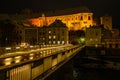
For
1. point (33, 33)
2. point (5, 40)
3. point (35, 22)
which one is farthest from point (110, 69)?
point (35, 22)

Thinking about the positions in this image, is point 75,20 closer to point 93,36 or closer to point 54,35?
point 93,36

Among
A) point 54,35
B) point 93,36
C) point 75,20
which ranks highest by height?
point 75,20

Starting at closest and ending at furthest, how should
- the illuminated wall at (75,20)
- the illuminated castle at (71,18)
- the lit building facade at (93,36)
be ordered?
the lit building facade at (93,36)
the illuminated wall at (75,20)
the illuminated castle at (71,18)

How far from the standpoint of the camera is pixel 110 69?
54.5m

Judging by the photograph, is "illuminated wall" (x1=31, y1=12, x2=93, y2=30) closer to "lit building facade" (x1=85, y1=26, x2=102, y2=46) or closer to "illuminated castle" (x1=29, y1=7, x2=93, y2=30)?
"illuminated castle" (x1=29, y1=7, x2=93, y2=30)

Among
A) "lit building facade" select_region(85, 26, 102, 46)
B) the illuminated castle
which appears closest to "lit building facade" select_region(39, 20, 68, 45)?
"lit building facade" select_region(85, 26, 102, 46)

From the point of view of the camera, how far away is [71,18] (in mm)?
162125

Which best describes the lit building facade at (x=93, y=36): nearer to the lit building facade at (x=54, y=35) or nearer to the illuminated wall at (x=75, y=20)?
the lit building facade at (x=54, y=35)

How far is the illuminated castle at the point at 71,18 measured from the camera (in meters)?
153

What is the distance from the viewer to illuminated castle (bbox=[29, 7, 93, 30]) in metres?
153

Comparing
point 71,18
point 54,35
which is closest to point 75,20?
point 71,18

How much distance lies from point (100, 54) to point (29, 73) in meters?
89.6

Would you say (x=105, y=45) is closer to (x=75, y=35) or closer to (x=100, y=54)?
(x=100, y=54)

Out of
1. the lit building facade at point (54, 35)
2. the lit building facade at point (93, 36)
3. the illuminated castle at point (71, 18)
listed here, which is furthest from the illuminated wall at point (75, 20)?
the lit building facade at point (54, 35)
